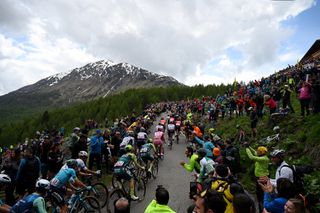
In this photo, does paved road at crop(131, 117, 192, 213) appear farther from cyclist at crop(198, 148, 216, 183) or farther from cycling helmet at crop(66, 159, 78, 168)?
cycling helmet at crop(66, 159, 78, 168)

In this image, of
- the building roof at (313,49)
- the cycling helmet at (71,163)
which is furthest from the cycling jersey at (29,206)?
the building roof at (313,49)

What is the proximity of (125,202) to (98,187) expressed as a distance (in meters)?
5.91

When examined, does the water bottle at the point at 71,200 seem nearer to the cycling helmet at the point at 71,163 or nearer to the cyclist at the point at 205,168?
the cycling helmet at the point at 71,163

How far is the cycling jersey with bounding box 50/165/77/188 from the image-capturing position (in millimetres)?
8398

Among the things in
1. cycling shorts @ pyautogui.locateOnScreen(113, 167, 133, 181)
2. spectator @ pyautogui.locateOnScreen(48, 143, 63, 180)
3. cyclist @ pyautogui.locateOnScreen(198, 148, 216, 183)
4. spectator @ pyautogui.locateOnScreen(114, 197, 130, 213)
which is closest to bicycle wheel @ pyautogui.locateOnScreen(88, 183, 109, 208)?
cycling shorts @ pyautogui.locateOnScreen(113, 167, 133, 181)

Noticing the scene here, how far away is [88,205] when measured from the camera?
937 cm

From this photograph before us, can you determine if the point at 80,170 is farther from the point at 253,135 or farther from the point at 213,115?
the point at 213,115

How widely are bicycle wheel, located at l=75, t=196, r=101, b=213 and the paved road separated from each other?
5.00 feet

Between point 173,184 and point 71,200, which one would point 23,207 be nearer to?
point 71,200

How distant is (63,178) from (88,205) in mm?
1469

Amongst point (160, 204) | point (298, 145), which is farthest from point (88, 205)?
point (298, 145)

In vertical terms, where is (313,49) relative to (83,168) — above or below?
above

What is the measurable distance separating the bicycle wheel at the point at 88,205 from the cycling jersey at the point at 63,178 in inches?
35.7

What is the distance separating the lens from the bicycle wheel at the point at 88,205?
911 cm
